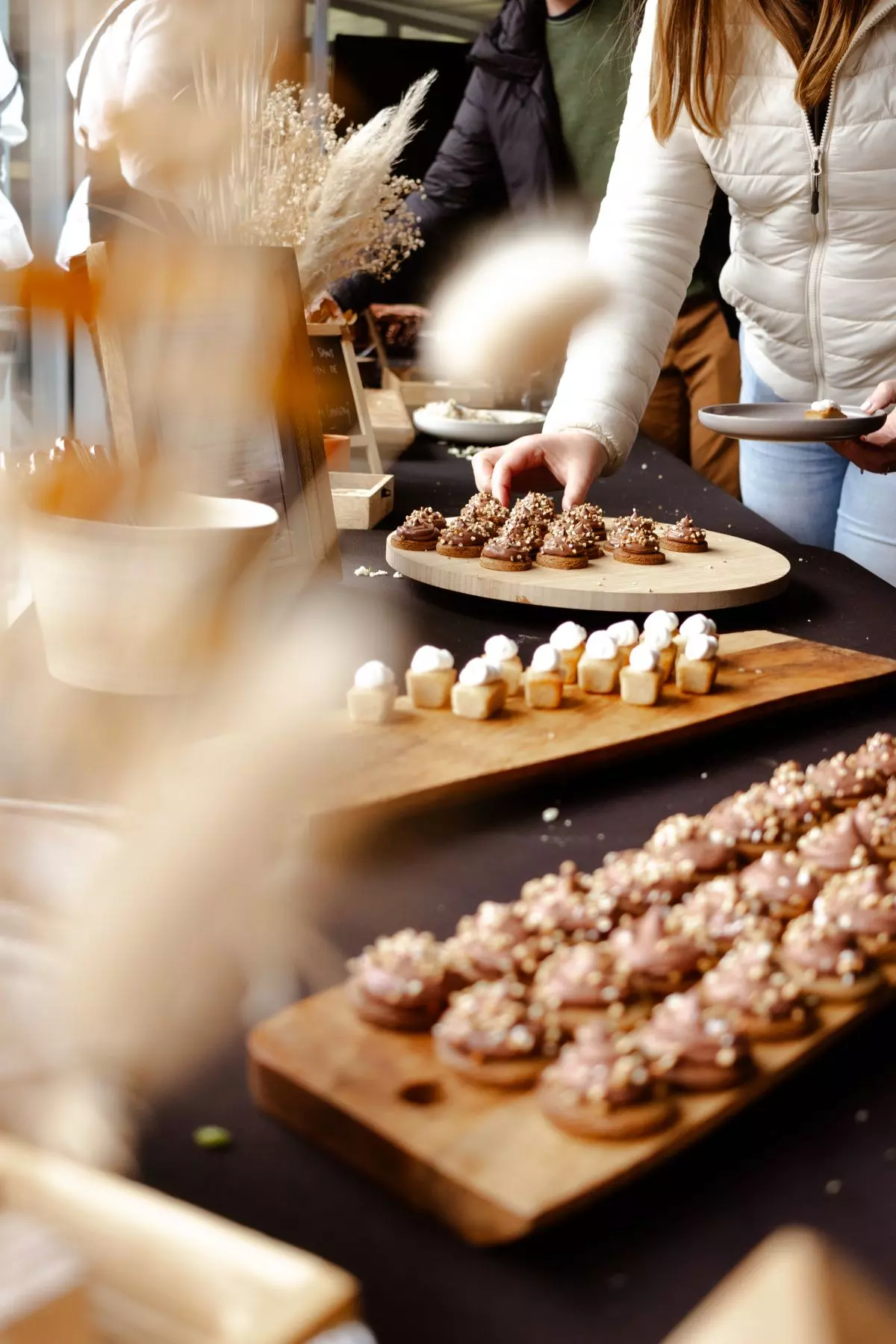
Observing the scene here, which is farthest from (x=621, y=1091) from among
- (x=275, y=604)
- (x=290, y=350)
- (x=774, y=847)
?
(x=290, y=350)

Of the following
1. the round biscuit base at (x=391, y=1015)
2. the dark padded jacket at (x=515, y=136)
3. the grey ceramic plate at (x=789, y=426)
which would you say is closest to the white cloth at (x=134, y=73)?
the grey ceramic plate at (x=789, y=426)

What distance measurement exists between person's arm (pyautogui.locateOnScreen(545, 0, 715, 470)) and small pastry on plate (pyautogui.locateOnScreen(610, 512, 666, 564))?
0.70 feet

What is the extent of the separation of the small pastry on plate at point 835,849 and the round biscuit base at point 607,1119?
269 mm

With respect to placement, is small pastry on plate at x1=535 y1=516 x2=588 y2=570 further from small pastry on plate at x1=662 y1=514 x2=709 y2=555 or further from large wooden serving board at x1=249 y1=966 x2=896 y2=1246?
large wooden serving board at x1=249 y1=966 x2=896 y2=1246

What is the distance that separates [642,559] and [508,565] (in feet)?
0.60

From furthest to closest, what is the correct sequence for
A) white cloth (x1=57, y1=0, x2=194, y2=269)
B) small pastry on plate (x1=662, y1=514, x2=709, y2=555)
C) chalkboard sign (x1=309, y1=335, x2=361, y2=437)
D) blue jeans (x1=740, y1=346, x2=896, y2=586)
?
1. chalkboard sign (x1=309, y1=335, x2=361, y2=437)
2. blue jeans (x1=740, y1=346, x2=896, y2=586)
3. small pastry on plate (x1=662, y1=514, x2=709, y2=555)
4. white cloth (x1=57, y1=0, x2=194, y2=269)

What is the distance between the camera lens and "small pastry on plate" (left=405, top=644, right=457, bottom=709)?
3.38ft

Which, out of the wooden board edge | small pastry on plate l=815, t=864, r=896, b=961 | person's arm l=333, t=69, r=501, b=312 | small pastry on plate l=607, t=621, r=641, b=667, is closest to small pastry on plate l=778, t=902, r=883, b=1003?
small pastry on plate l=815, t=864, r=896, b=961

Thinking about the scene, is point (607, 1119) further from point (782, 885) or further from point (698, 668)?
point (698, 668)

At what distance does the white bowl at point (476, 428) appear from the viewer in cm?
257

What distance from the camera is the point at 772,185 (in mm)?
1829

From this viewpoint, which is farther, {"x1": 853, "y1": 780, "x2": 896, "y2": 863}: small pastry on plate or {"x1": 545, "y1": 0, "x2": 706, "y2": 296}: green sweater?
{"x1": 545, "y1": 0, "x2": 706, "y2": 296}: green sweater

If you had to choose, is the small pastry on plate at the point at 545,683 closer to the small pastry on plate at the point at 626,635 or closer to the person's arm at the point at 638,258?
the small pastry on plate at the point at 626,635

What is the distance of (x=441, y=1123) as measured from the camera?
0.51m
